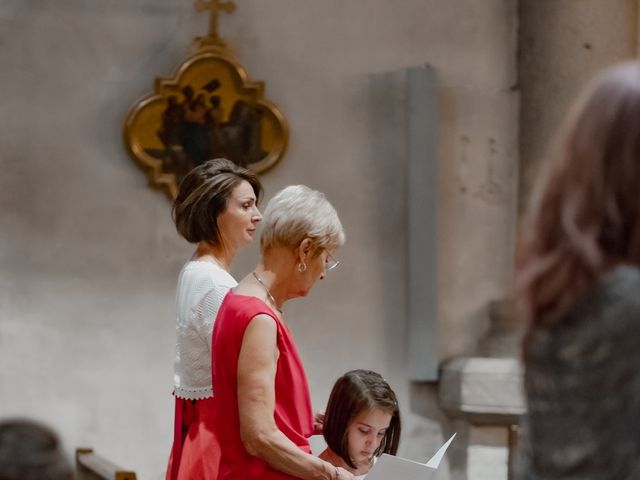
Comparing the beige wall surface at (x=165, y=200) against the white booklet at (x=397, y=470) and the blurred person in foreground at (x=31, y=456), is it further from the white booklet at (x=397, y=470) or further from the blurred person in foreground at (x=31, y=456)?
the white booklet at (x=397, y=470)

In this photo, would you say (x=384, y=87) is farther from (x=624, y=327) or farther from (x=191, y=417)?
(x=624, y=327)

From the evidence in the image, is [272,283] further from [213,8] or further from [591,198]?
[213,8]

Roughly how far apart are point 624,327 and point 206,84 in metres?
5.30

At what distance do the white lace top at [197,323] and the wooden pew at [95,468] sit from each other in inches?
57.9

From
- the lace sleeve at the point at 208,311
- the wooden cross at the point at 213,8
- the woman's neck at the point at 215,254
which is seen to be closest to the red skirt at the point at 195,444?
the lace sleeve at the point at 208,311

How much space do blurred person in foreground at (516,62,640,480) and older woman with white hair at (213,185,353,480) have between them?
1.52 meters

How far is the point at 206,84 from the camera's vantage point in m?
6.83

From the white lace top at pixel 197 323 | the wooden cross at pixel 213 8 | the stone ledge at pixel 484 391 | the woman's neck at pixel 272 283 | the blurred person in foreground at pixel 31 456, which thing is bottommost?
the stone ledge at pixel 484 391

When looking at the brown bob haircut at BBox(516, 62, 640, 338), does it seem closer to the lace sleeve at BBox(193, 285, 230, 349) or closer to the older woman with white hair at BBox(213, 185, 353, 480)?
the older woman with white hair at BBox(213, 185, 353, 480)

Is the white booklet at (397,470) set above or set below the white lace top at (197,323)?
below

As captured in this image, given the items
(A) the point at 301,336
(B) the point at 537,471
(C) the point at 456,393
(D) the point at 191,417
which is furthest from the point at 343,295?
(B) the point at 537,471

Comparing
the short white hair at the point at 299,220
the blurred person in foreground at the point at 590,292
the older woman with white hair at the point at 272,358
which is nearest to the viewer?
the blurred person in foreground at the point at 590,292

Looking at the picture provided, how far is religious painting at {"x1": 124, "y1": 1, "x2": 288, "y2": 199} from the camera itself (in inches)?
266

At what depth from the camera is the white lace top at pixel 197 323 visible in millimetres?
3857
